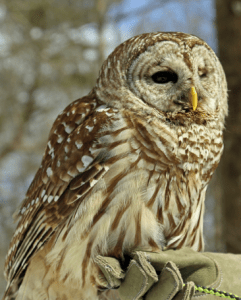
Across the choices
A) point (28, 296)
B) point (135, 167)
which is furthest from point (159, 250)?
point (28, 296)

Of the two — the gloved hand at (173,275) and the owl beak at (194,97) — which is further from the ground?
the owl beak at (194,97)

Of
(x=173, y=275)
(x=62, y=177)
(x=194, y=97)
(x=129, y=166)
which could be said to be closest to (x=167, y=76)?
(x=194, y=97)

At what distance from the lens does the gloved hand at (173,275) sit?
1425mm

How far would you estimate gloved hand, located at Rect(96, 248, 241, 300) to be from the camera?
4.67 feet

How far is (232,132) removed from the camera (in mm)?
3639

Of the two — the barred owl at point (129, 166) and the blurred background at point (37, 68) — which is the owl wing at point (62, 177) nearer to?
the barred owl at point (129, 166)

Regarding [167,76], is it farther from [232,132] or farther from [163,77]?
[232,132]

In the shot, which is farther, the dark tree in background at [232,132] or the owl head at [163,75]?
the dark tree in background at [232,132]

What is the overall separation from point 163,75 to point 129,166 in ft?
1.81

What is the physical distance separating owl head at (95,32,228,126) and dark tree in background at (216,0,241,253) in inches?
76.8

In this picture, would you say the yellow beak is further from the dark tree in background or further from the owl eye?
the dark tree in background

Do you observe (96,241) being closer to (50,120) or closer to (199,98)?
(199,98)

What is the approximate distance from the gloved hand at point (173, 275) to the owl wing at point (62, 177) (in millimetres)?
390

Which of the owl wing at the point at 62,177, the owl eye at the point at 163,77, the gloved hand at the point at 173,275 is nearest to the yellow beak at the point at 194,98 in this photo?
the owl eye at the point at 163,77
